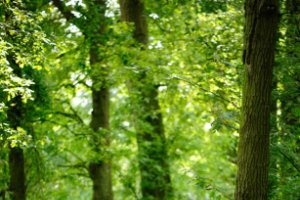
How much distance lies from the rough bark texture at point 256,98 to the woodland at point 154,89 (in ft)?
0.03

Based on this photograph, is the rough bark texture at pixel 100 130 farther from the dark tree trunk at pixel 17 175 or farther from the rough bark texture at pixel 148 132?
the dark tree trunk at pixel 17 175

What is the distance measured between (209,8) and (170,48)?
5.87ft

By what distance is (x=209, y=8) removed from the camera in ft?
27.0

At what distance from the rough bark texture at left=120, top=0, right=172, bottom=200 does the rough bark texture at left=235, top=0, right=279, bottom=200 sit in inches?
241

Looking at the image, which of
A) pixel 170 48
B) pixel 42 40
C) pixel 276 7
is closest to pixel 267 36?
pixel 276 7

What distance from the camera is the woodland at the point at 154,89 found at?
16.7 ft

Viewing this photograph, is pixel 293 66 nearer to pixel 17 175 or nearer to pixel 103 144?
pixel 103 144

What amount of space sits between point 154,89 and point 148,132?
3.58 feet

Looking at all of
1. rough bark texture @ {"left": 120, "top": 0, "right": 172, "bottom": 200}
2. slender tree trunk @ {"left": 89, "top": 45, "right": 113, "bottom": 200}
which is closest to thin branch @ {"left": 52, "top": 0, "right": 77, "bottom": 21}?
slender tree trunk @ {"left": 89, "top": 45, "right": 113, "bottom": 200}

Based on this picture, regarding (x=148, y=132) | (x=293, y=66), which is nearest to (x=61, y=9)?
(x=148, y=132)

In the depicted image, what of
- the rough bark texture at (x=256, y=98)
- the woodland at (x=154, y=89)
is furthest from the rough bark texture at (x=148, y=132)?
the rough bark texture at (x=256, y=98)

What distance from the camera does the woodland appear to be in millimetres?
5098

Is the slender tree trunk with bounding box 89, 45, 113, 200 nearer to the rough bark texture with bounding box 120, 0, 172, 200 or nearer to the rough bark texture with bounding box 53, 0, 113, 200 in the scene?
the rough bark texture with bounding box 53, 0, 113, 200

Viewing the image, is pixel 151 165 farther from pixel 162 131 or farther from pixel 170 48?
pixel 170 48
